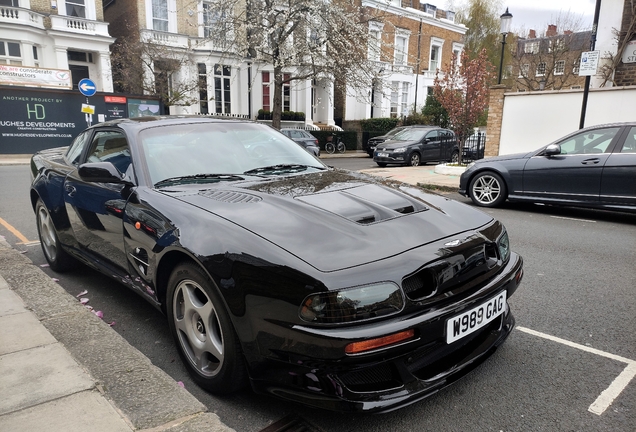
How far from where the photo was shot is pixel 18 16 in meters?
22.4

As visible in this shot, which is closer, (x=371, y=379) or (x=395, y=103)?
(x=371, y=379)

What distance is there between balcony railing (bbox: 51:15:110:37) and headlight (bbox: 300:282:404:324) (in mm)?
26883

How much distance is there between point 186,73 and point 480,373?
89.7 ft

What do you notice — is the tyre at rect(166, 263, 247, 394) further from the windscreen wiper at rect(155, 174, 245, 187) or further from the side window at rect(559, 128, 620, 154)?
the side window at rect(559, 128, 620, 154)

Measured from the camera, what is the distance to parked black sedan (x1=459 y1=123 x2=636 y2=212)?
6898 mm

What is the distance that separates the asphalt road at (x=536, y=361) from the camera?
2289mm

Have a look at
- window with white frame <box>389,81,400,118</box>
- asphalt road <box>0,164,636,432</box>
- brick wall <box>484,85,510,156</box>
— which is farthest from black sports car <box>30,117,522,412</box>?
window with white frame <box>389,81,400,118</box>

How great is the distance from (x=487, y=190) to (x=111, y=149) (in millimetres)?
6758

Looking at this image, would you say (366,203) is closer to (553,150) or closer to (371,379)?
(371,379)

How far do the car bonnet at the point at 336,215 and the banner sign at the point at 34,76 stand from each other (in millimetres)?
21530

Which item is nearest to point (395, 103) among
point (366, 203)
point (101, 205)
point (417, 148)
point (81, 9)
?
point (417, 148)

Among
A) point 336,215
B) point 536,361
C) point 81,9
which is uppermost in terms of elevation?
point 81,9

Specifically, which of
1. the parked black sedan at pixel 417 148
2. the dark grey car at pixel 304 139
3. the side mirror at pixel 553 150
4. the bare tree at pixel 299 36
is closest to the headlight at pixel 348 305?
the side mirror at pixel 553 150

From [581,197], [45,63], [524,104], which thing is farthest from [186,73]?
[581,197]
